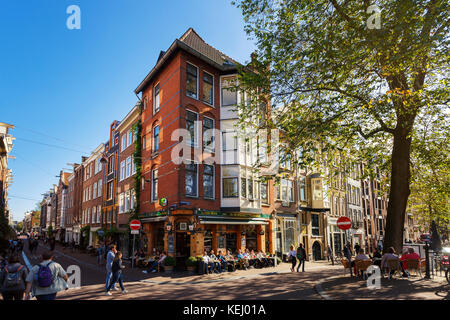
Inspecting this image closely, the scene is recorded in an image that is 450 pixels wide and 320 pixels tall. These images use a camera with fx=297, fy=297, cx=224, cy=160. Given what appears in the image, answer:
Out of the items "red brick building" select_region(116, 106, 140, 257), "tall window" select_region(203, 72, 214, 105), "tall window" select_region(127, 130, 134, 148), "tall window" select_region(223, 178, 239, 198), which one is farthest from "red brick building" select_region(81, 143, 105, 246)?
"tall window" select_region(223, 178, 239, 198)

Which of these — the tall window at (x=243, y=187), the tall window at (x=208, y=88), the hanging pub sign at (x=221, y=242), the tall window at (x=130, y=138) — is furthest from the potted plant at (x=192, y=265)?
the tall window at (x=130, y=138)

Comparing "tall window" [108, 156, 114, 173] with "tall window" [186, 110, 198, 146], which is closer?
"tall window" [186, 110, 198, 146]

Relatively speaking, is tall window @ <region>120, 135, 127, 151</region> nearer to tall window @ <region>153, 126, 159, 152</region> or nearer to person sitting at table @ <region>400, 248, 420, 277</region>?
tall window @ <region>153, 126, 159, 152</region>

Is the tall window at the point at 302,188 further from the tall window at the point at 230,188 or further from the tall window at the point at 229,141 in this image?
the tall window at the point at 229,141

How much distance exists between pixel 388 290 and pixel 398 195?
14.7 ft

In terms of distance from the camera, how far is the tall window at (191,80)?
21.0m

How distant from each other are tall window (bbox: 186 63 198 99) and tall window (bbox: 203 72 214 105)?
887mm

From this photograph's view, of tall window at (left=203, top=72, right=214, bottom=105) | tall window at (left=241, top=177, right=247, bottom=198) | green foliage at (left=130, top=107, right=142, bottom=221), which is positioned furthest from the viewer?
green foliage at (left=130, top=107, right=142, bottom=221)

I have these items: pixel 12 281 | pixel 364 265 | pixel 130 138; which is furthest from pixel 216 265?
pixel 130 138

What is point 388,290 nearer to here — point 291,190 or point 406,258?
point 406,258

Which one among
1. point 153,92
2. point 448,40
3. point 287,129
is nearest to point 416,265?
point 287,129

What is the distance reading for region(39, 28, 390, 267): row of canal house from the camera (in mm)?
19609

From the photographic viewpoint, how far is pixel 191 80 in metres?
21.3

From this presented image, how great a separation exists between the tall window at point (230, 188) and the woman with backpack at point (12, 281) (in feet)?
50.0
